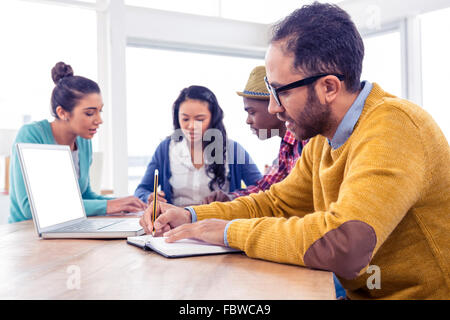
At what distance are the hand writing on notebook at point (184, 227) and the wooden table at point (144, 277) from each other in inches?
2.8

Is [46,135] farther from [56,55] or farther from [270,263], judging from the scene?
[56,55]

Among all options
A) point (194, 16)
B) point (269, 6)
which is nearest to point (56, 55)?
point (194, 16)

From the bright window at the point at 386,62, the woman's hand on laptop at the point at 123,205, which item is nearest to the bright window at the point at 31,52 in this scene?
the woman's hand on laptop at the point at 123,205

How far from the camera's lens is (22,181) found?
5.59ft

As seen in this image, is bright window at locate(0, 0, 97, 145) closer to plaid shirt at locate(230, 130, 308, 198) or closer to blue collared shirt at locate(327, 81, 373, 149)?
plaid shirt at locate(230, 130, 308, 198)

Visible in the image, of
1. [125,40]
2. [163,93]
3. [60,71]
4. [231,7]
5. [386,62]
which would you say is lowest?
[60,71]

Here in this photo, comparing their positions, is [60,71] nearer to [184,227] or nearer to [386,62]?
[184,227]

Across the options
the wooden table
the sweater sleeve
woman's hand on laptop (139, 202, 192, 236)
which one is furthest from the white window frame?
the sweater sleeve

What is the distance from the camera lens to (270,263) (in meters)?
0.88

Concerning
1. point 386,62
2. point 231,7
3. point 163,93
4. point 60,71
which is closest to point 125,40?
point 163,93

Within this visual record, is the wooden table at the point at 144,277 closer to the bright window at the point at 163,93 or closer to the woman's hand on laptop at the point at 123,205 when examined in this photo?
the woman's hand on laptop at the point at 123,205

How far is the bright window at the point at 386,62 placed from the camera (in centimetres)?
422

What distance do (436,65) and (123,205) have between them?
133 inches

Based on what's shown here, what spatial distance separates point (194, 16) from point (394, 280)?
13.6 ft
